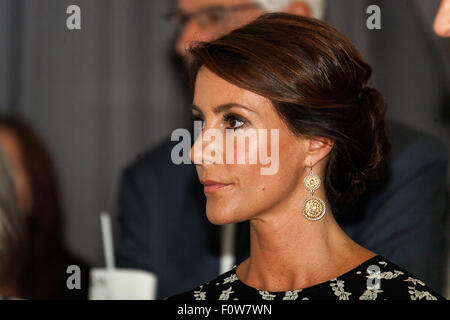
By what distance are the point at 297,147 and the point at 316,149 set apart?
0.04m

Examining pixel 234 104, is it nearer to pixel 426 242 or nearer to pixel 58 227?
pixel 426 242

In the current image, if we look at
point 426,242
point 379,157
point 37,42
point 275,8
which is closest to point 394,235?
point 426,242

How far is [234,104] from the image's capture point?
1299mm

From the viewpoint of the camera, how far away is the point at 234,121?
4.32ft

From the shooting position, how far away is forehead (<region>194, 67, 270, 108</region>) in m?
1.29

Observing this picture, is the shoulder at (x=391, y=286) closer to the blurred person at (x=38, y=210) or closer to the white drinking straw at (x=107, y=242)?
the white drinking straw at (x=107, y=242)

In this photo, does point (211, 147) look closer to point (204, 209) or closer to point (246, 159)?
point (246, 159)

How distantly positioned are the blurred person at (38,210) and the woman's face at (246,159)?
2.89 feet

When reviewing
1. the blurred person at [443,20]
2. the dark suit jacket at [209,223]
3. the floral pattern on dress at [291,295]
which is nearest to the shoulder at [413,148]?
the dark suit jacket at [209,223]

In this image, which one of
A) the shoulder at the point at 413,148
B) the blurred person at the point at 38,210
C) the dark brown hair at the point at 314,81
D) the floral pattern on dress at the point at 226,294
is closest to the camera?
the dark brown hair at the point at 314,81

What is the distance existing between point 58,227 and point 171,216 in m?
0.45

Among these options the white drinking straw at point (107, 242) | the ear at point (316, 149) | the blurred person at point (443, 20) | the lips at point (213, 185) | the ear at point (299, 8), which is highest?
the ear at point (299, 8)

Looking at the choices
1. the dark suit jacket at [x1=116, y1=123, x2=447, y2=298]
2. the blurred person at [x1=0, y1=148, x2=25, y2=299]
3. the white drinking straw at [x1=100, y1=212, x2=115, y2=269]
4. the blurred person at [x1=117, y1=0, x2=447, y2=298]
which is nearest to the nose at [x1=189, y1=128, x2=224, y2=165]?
the blurred person at [x1=117, y1=0, x2=447, y2=298]

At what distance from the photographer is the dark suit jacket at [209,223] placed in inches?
59.8
